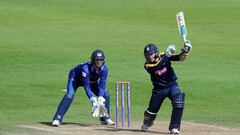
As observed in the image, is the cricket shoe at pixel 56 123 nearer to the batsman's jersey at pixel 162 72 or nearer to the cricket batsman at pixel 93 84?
the cricket batsman at pixel 93 84

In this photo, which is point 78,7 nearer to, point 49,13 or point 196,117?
point 49,13

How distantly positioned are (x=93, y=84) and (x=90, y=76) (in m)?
0.42

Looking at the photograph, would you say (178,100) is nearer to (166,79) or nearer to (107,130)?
(166,79)

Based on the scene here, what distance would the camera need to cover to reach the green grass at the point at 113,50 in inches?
862

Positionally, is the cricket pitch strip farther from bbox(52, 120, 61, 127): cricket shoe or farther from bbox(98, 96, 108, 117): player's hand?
bbox(98, 96, 108, 117): player's hand

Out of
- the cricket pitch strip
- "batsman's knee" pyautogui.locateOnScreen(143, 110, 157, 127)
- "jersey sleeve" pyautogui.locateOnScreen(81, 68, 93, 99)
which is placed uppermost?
"jersey sleeve" pyautogui.locateOnScreen(81, 68, 93, 99)

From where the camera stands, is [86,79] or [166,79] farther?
[86,79]

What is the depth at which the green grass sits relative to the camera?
21.9m

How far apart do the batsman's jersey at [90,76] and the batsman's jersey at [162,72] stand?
167 centimetres

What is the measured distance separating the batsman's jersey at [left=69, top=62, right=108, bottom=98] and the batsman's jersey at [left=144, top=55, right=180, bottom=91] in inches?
65.7

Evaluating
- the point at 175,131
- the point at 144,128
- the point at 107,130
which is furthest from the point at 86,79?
the point at 175,131

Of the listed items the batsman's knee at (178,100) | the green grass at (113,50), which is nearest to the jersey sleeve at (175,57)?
the batsman's knee at (178,100)

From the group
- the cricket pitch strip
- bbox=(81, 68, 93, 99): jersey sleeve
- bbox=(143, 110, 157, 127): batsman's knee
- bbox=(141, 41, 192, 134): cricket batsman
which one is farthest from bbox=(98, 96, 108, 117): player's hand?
bbox=(141, 41, 192, 134): cricket batsman

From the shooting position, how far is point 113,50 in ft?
114
